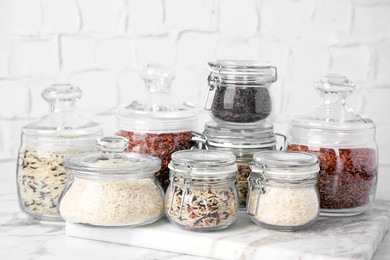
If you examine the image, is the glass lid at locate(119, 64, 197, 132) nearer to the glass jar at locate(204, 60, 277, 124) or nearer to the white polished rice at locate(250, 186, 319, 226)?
the glass jar at locate(204, 60, 277, 124)

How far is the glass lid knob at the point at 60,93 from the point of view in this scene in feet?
4.06

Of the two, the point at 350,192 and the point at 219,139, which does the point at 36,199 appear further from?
the point at 350,192

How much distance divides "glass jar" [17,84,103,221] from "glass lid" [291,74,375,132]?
47cm

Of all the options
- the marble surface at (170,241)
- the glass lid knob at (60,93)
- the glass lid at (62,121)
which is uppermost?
the glass lid knob at (60,93)

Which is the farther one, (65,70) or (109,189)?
(65,70)

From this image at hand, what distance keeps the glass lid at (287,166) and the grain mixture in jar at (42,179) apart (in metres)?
0.41

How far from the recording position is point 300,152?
1169 mm

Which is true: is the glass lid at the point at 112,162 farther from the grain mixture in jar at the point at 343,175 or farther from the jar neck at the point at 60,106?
the grain mixture in jar at the point at 343,175

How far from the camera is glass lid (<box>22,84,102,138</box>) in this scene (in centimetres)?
122

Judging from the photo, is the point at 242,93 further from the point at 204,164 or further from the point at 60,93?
the point at 60,93

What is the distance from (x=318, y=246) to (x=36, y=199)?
59 centimetres

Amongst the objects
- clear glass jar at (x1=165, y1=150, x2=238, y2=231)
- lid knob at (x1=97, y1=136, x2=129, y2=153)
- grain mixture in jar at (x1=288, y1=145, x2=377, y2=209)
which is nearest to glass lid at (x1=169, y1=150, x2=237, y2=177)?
clear glass jar at (x1=165, y1=150, x2=238, y2=231)

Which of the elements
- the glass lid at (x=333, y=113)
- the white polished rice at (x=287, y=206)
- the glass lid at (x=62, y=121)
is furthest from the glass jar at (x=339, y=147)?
the glass lid at (x=62, y=121)

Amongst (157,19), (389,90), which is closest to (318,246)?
(389,90)
